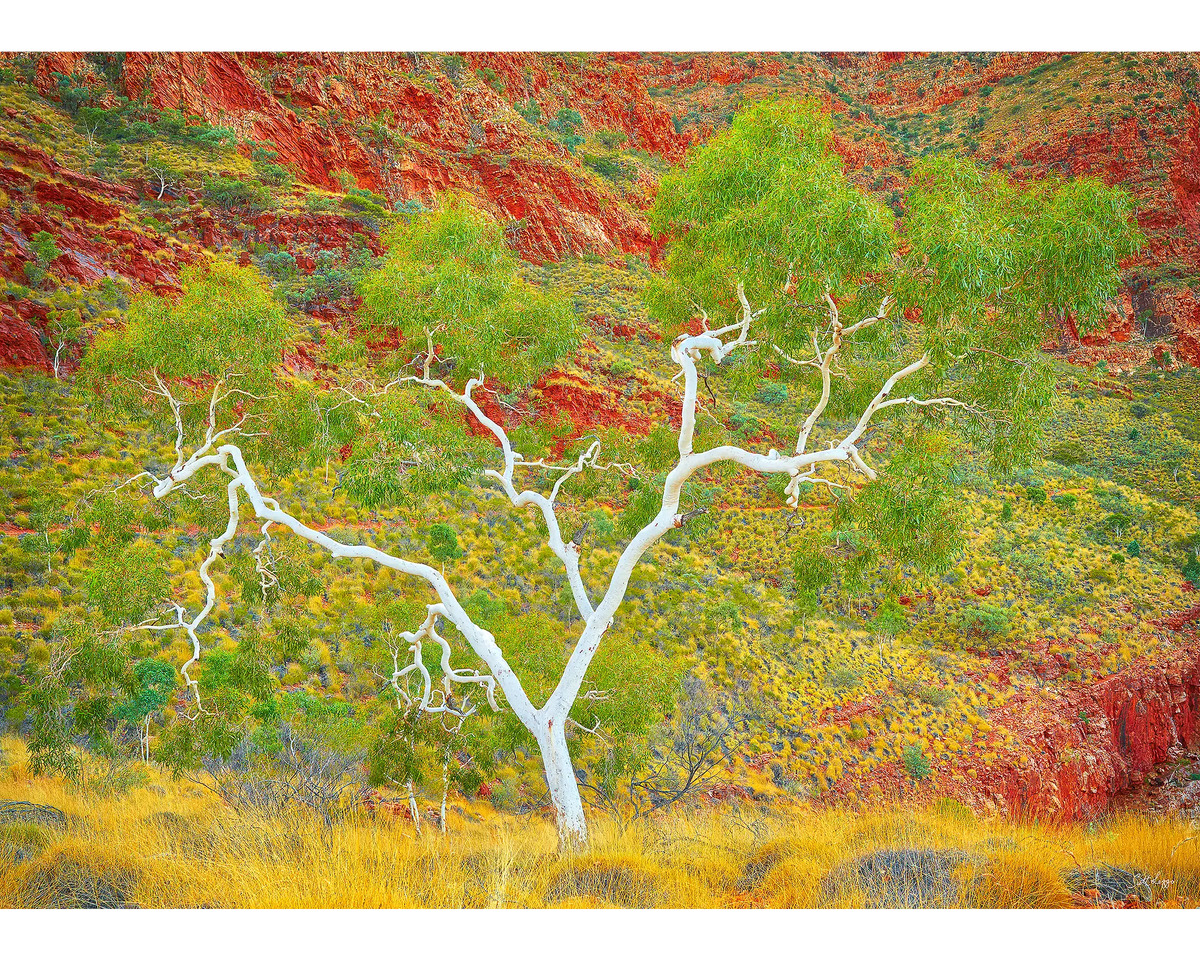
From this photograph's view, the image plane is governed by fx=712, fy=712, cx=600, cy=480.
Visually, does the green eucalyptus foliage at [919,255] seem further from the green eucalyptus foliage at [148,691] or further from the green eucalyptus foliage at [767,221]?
the green eucalyptus foliage at [148,691]

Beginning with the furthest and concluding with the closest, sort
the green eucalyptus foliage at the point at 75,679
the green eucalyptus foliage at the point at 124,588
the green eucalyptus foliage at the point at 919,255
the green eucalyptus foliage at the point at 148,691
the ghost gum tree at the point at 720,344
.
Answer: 1. the green eucalyptus foliage at the point at 148,691
2. the green eucalyptus foliage at the point at 124,588
3. the green eucalyptus foliage at the point at 75,679
4. the ghost gum tree at the point at 720,344
5. the green eucalyptus foliage at the point at 919,255

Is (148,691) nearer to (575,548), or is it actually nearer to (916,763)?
(575,548)

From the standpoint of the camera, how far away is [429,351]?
9.09 m

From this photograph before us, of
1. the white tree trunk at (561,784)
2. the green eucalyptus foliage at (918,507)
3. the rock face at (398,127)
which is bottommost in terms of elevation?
the white tree trunk at (561,784)

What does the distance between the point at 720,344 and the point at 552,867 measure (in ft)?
16.3

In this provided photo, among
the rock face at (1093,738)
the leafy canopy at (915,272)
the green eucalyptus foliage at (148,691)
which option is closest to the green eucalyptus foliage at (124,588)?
the green eucalyptus foliage at (148,691)

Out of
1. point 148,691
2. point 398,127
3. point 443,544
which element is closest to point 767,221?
point 148,691

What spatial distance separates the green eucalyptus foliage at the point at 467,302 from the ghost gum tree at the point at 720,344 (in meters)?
0.03

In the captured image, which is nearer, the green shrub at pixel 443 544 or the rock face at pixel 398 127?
the green shrub at pixel 443 544

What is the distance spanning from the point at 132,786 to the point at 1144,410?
146 feet

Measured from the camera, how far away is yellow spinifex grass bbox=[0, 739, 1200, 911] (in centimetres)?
401

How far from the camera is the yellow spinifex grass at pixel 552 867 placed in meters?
4.01

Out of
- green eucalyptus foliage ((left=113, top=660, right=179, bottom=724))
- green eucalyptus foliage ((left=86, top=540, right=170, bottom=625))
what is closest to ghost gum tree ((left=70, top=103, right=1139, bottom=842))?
green eucalyptus foliage ((left=86, top=540, right=170, bottom=625))

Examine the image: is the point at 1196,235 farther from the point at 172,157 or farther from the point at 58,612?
the point at 58,612
